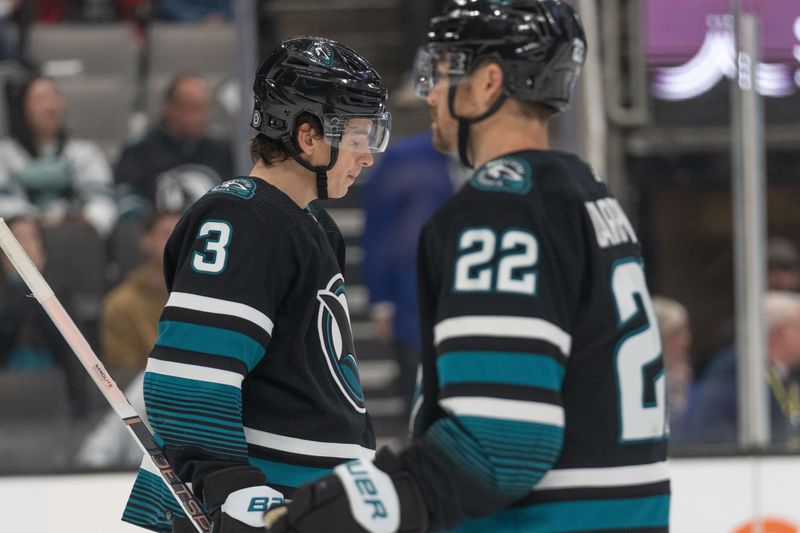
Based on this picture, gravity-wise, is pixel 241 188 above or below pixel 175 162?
above

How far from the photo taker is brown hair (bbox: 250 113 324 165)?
161 centimetres

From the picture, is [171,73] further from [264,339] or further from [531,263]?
[531,263]

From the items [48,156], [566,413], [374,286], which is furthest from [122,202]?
[566,413]

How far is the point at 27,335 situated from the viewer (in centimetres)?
326

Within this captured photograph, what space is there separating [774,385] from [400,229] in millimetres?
1053

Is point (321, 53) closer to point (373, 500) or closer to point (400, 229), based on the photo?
point (373, 500)

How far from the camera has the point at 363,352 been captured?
3689mm

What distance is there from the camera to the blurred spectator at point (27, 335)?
10.7 feet

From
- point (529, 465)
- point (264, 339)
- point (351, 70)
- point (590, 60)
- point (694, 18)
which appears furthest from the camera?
point (590, 60)

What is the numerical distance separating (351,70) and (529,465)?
0.61m

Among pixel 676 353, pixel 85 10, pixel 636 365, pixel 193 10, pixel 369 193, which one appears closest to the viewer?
pixel 636 365

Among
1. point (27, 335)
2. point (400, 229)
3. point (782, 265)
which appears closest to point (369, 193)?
point (400, 229)

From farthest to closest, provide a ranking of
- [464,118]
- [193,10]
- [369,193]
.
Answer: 1. [193,10]
2. [369,193]
3. [464,118]

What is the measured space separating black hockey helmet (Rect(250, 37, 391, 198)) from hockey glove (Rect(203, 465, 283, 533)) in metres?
0.39
